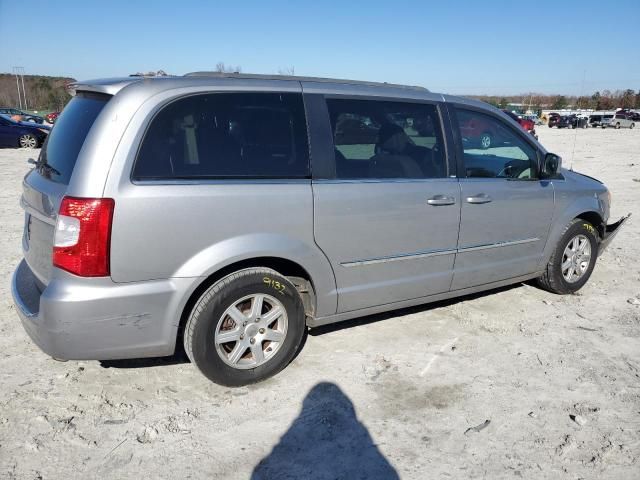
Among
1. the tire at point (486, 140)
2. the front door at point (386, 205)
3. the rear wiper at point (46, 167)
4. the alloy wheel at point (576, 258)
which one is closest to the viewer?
the rear wiper at point (46, 167)

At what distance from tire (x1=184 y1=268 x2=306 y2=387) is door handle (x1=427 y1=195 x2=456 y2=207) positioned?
1227mm

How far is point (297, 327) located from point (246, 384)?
19.2 inches

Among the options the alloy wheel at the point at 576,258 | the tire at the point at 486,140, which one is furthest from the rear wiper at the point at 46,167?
the alloy wheel at the point at 576,258

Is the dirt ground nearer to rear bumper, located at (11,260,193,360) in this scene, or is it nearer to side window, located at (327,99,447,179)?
rear bumper, located at (11,260,193,360)

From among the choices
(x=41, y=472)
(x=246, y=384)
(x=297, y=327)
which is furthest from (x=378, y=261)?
(x=41, y=472)

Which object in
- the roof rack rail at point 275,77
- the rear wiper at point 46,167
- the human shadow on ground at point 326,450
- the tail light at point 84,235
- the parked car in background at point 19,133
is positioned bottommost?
the human shadow on ground at point 326,450

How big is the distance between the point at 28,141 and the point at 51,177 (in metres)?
18.7

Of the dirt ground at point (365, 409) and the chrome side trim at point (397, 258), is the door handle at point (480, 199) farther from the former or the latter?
the dirt ground at point (365, 409)

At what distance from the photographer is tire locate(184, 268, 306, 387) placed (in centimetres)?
303

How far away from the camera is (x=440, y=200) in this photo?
3805mm

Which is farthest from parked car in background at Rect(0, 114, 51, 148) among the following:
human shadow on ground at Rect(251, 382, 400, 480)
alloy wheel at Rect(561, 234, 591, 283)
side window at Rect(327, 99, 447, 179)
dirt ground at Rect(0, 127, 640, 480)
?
human shadow on ground at Rect(251, 382, 400, 480)

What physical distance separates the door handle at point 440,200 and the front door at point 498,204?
0.13m

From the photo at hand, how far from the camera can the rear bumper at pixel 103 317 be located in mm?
2707

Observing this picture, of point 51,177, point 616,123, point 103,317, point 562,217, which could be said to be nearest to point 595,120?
point 616,123
